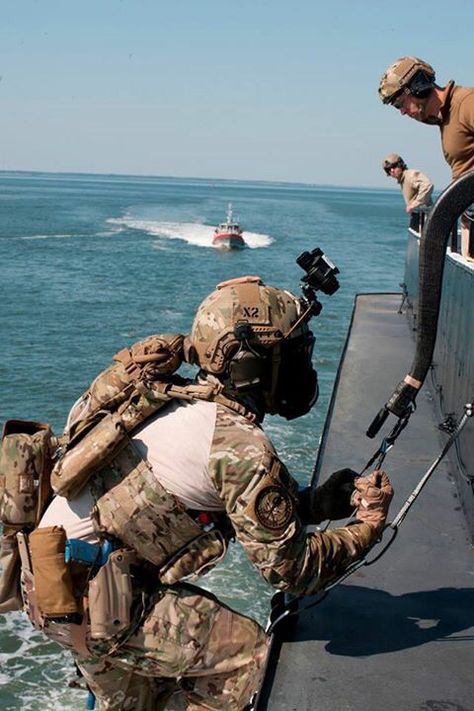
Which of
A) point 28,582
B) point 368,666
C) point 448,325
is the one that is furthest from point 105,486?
point 448,325

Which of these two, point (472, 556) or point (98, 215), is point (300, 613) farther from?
point (98, 215)

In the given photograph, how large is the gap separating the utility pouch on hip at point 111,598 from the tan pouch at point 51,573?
0.09 m

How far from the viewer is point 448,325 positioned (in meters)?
8.55

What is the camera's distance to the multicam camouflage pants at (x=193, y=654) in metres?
3.21

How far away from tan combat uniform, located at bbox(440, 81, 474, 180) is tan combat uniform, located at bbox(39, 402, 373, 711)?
90.3 inches

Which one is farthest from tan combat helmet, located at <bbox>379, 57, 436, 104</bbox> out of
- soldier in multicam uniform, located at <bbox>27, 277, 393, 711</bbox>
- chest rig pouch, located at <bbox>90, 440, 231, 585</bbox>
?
chest rig pouch, located at <bbox>90, 440, 231, 585</bbox>

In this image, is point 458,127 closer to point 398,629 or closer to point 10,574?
point 398,629

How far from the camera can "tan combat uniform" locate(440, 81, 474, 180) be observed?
4.55 metres

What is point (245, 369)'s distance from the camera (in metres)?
3.29

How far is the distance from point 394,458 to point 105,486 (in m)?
4.51

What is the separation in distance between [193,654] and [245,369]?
1.05m

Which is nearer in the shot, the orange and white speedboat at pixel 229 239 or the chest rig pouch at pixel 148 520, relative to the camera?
the chest rig pouch at pixel 148 520

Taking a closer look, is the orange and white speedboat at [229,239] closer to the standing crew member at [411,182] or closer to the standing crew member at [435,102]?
the standing crew member at [411,182]

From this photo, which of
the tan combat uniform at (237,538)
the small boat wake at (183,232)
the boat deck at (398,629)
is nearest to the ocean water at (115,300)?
the small boat wake at (183,232)
